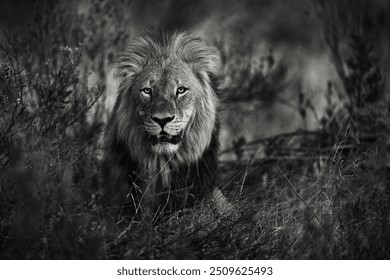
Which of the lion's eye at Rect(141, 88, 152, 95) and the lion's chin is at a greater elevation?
the lion's eye at Rect(141, 88, 152, 95)

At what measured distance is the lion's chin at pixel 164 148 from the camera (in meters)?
5.20

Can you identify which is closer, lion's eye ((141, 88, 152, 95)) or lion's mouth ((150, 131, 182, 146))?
lion's mouth ((150, 131, 182, 146))

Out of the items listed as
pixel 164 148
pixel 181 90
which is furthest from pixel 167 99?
pixel 164 148

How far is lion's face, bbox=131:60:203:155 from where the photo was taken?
514cm

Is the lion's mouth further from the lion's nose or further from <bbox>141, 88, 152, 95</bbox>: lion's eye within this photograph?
<bbox>141, 88, 152, 95</bbox>: lion's eye

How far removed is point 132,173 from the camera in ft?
17.6

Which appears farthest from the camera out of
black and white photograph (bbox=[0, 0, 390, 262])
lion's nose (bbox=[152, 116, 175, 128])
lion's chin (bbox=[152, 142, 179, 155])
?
lion's chin (bbox=[152, 142, 179, 155])

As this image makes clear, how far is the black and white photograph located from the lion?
11mm

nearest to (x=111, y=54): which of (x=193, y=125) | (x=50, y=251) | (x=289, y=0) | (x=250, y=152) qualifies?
(x=250, y=152)

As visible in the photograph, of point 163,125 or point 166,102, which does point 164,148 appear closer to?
point 163,125

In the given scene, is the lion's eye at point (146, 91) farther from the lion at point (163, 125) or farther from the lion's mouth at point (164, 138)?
the lion's mouth at point (164, 138)

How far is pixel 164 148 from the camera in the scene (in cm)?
520

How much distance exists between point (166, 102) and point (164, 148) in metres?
0.33

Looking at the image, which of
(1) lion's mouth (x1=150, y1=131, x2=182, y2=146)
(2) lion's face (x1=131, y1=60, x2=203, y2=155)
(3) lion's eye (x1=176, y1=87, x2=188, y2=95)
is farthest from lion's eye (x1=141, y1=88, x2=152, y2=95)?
(1) lion's mouth (x1=150, y1=131, x2=182, y2=146)
